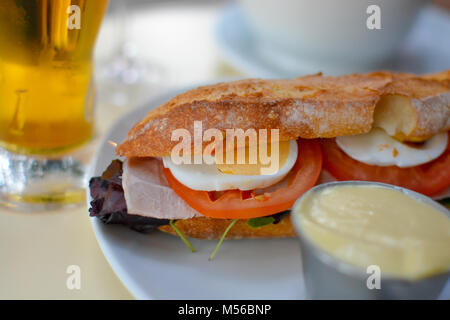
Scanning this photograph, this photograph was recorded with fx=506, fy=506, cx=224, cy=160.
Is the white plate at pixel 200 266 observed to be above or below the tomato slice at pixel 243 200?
below

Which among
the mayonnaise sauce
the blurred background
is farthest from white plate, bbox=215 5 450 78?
the mayonnaise sauce

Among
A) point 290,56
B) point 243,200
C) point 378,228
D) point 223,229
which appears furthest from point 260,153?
point 290,56

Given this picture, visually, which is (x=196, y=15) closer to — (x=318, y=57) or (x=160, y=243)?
(x=318, y=57)

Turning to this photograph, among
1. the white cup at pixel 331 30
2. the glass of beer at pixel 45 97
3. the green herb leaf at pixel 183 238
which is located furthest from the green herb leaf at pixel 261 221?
the white cup at pixel 331 30

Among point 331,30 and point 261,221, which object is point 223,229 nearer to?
point 261,221

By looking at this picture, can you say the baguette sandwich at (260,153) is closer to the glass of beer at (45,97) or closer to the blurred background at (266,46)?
the glass of beer at (45,97)
